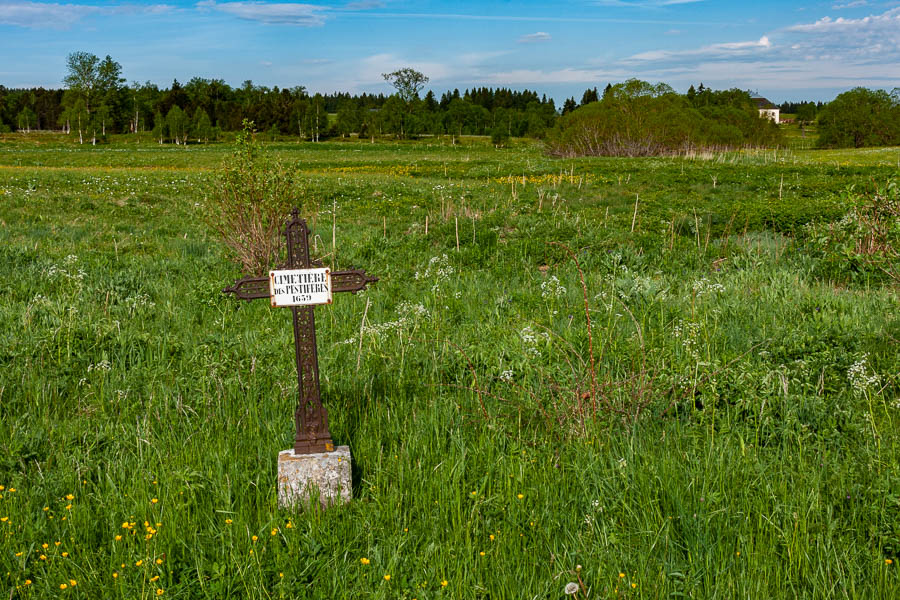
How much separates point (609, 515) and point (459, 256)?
21.5 feet

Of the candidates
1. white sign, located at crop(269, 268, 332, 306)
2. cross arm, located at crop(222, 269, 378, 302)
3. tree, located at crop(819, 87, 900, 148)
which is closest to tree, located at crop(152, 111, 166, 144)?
tree, located at crop(819, 87, 900, 148)

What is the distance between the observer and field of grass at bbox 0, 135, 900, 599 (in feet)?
9.01

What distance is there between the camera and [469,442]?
373 cm

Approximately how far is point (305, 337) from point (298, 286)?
0.92 feet

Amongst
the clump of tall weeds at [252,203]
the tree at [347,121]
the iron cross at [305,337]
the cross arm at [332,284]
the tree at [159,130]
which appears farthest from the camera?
the tree at [347,121]

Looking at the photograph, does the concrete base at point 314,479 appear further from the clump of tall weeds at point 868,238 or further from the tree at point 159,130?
the tree at point 159,130

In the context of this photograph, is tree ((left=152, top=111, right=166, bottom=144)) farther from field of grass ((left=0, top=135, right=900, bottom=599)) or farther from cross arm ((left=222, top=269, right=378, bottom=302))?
cross arm ((left=222, top=269, right=378, bottom=302))

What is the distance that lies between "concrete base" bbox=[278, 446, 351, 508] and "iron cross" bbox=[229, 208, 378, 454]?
0.27ft

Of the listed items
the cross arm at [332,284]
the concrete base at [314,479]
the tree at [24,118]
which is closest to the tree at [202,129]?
the tree at [24,118]

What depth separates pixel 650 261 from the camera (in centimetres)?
899

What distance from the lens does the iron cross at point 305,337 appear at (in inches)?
133

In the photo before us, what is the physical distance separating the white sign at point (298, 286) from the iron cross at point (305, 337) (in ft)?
0.18

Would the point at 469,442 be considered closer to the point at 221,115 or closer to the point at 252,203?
the point at 252,203

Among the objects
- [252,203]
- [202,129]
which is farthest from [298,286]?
[202,129]
